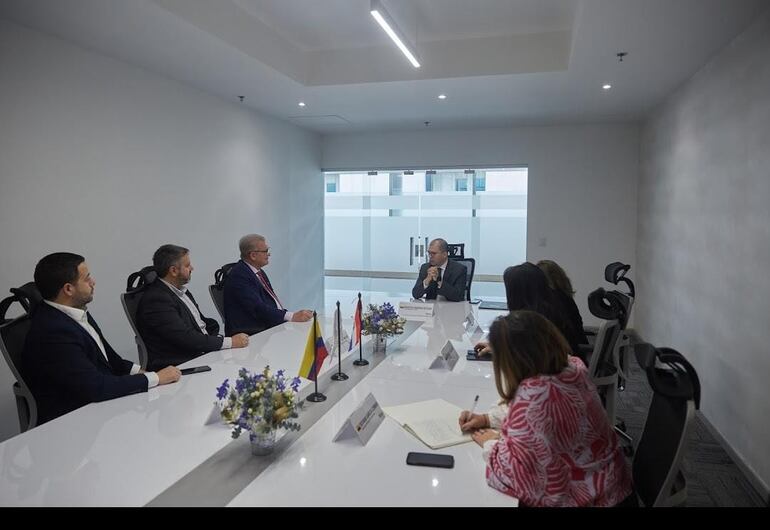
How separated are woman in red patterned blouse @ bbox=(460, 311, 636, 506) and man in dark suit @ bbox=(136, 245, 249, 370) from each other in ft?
6.18

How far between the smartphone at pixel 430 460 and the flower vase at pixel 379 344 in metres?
1.25

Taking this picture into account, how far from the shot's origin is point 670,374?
5.01 feet

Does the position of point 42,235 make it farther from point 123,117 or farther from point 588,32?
point 588,32

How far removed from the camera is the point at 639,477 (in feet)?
5.38

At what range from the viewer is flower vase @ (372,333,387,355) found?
2869 millimetres

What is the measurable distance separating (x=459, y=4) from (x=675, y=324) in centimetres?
327

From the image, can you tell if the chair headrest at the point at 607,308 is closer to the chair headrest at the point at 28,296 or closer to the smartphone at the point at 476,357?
the smartphone at the point at 476,357

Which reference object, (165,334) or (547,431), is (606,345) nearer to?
(547,431)

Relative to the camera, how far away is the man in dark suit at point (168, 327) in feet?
9.61

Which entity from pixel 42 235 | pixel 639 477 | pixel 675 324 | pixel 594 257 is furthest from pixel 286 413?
pixel 594 257

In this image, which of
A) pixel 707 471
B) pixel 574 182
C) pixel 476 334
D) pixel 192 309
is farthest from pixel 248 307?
pixel 574 182

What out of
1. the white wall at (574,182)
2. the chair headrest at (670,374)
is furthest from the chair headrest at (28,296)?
the white wall at (574,182)

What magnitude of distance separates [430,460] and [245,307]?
8.13 feet

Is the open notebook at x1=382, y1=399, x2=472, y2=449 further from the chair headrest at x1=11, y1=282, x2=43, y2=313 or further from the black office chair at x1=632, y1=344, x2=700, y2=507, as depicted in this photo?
the chair headrest at x1=11, y1=282, x2=43, y2=313
